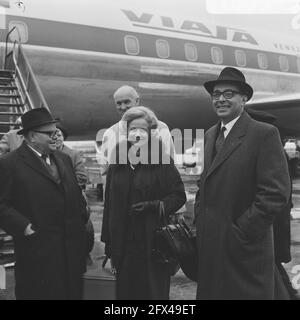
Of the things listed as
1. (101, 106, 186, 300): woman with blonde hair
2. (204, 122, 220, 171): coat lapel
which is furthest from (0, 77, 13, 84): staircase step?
(204, 122, 220, 171): coat lapel

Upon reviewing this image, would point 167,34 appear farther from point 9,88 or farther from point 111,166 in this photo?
point 111,166

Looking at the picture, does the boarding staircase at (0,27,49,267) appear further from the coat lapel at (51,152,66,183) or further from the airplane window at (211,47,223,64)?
the airplane window at (211,47,223,64)

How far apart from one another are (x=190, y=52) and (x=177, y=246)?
25.6 ft

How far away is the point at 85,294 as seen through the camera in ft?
10.6

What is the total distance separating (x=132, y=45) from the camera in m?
9.26

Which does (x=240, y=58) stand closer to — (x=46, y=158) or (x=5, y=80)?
(x=5, y=80)

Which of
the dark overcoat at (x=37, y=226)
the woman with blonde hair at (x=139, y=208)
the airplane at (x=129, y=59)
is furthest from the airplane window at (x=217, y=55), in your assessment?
the dark overcoat at (x=37, y=226)

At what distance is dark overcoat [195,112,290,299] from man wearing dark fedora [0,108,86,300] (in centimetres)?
96

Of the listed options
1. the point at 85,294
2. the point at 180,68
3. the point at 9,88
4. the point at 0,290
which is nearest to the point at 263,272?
the point at 85,294

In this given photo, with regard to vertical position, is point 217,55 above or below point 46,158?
above

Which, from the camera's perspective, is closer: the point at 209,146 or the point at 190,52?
the point at 209,146

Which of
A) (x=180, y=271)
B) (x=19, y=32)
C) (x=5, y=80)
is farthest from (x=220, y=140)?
(x=19, y=32)
